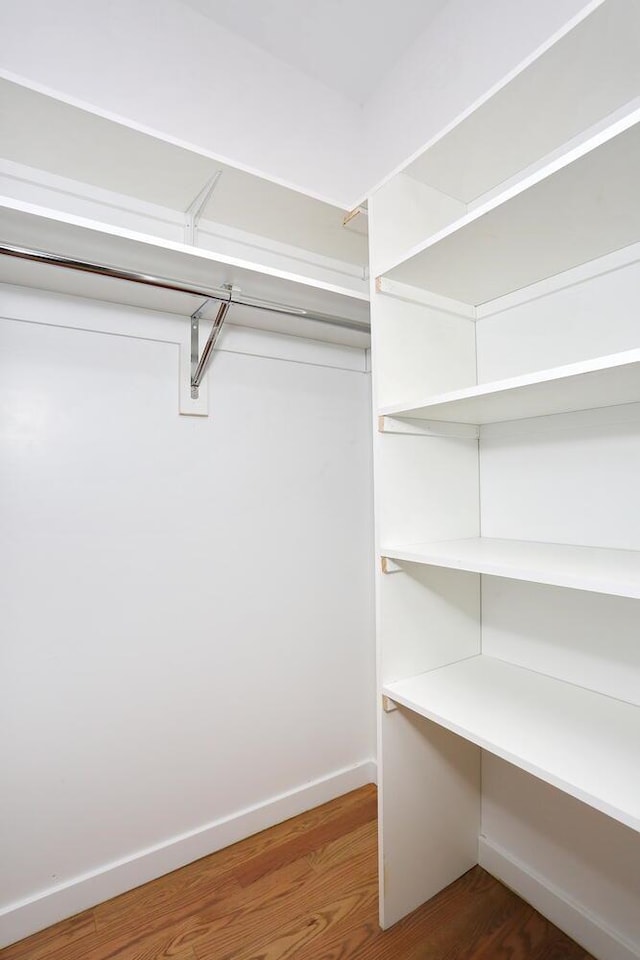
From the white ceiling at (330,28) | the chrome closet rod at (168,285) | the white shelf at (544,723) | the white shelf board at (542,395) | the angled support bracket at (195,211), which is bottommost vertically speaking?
the white shelf at (544,723)

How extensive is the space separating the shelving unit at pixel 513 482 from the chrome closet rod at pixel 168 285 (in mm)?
291

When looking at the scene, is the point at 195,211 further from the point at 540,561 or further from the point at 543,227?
the point at 540,561

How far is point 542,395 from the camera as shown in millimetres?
1104

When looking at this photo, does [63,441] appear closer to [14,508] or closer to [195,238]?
[14,508]

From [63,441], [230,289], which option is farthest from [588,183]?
[63,441]

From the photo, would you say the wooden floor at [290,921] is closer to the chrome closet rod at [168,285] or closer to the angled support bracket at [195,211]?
the chrome closet rod at [168,285]

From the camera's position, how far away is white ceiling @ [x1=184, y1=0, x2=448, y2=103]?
1646 mm

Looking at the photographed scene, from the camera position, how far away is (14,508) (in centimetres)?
134

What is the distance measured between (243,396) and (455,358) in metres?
0.74

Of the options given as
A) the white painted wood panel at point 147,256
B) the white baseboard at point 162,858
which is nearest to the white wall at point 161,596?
the white baseboard at point 162,858

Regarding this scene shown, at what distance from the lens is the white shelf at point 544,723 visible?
2.93 feet

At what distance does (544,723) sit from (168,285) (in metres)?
1.48

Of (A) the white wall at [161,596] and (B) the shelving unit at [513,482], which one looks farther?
(A) the white wall at [161,596]

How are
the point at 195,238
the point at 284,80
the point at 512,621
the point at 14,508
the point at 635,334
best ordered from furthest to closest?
the point at 284,80, the point at 195,238, the point at 512,621, the point at 14,508, the point at 635,334
